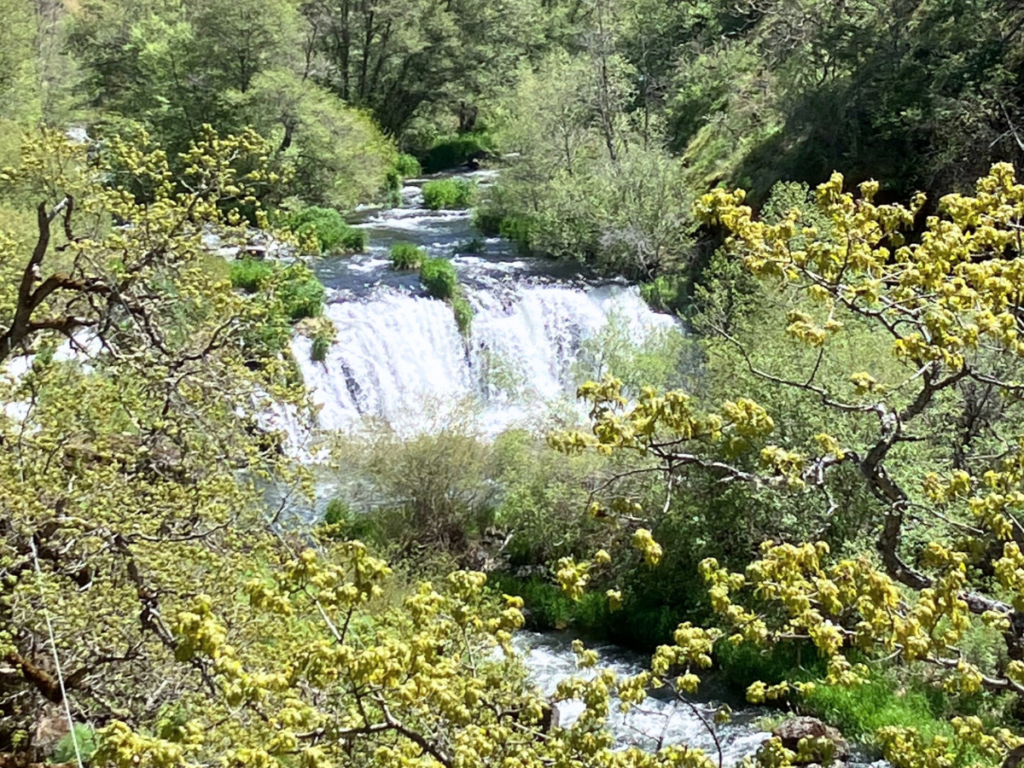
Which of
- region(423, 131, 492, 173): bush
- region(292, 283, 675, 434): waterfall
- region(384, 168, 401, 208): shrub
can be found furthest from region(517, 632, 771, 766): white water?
region(423, 131, 492, 173): bush

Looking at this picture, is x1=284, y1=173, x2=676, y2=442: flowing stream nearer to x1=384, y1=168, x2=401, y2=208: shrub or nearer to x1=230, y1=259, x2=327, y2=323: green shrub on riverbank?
x1=230, y1=259, x2=327, y2=323: green shrub on riverbank

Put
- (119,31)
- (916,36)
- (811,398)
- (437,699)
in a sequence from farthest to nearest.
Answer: (119,31) → (916,36) → (811,398) → (437,699)

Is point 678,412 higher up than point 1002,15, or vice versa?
point 1002,15

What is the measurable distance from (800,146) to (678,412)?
1848cm

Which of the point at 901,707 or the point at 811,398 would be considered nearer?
the point at 901,707

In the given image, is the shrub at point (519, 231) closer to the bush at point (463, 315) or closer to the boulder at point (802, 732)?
the bush at point (463, 315)

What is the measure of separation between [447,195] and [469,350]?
11.2 m

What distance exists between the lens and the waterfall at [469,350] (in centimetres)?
1627

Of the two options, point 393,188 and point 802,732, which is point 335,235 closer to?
point 393,188

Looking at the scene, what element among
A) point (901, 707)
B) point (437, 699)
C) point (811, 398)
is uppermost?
point (437, 699)

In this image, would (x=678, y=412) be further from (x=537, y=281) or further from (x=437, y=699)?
(x=537, y=281)

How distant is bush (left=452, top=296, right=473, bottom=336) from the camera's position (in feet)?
58.7

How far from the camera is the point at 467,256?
21.8 metres

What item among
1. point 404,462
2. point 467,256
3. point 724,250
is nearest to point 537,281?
point 467,256
